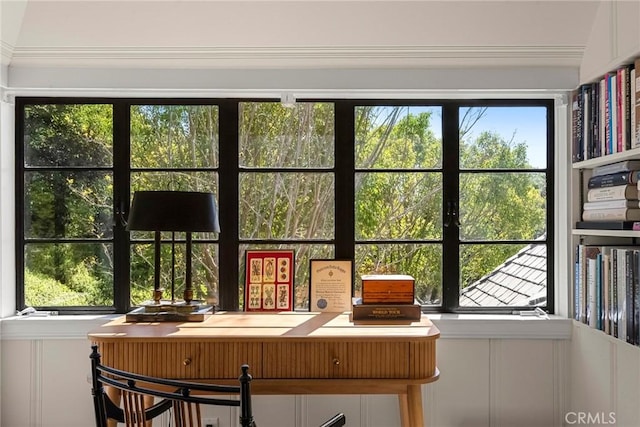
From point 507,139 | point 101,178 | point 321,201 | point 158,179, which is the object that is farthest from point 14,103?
point 507,139

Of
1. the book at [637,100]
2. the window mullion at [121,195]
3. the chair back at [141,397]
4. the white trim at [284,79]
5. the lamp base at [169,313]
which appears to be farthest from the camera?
the window mullion at [121,195]

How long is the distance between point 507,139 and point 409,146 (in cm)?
49

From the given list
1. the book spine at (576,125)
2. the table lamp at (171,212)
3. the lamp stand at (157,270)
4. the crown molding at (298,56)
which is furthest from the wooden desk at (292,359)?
the crown molding at (298,56)

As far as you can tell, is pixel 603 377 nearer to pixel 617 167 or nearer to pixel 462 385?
pixel 462 385

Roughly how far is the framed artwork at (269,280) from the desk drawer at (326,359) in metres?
0.49

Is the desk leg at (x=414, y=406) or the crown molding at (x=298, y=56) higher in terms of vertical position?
the crown molding at (x=298, y=56)

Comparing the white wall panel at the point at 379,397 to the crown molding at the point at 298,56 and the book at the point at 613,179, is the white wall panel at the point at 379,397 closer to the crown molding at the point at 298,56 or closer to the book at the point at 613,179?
the book at the point at 613,179

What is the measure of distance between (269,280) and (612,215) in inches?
59.5

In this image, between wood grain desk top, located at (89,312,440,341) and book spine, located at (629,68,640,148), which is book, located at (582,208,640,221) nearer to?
book spine, located at (629,68,640,148)

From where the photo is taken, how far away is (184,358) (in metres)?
1.89

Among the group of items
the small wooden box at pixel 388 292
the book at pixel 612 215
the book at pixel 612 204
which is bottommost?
the small wooden box at pixel 388 292

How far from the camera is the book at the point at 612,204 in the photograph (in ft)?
6.36

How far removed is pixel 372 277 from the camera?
2230mm

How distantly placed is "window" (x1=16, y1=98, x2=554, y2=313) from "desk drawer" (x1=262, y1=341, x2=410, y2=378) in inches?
23.8
